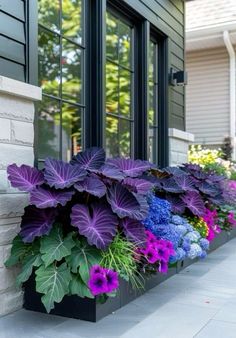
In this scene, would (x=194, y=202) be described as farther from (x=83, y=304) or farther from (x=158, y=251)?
(x=83, y=304)

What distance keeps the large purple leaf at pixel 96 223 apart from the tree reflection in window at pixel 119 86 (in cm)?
204

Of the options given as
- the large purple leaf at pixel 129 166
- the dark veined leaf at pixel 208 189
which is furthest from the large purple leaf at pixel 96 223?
the dark veined leaf at pixel 208 189

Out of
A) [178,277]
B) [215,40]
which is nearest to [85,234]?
[178,277]

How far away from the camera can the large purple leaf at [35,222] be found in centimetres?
264

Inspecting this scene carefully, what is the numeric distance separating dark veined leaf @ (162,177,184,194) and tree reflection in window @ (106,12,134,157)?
1.08 meters

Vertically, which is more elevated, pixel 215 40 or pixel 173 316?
pixel 215 40

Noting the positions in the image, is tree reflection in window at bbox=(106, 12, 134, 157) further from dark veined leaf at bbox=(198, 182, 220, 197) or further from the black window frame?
dark veined leaf at bbox=(198, 182, 220, 197)

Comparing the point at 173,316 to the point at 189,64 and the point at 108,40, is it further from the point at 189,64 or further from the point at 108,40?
the point at 189,64

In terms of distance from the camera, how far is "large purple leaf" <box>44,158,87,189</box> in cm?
270

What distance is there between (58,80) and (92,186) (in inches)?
145

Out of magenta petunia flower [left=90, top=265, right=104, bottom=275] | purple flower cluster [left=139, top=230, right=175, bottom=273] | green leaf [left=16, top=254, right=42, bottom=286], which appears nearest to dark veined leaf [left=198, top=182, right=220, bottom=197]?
purple flower cluster [left=139, top=230, right=175, bottom=273]

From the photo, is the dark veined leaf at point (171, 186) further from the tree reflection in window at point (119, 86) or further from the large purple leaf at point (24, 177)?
the large purple leaf at point (24, 177)

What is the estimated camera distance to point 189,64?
10047 mm

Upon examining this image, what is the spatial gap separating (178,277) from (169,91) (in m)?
2.66
